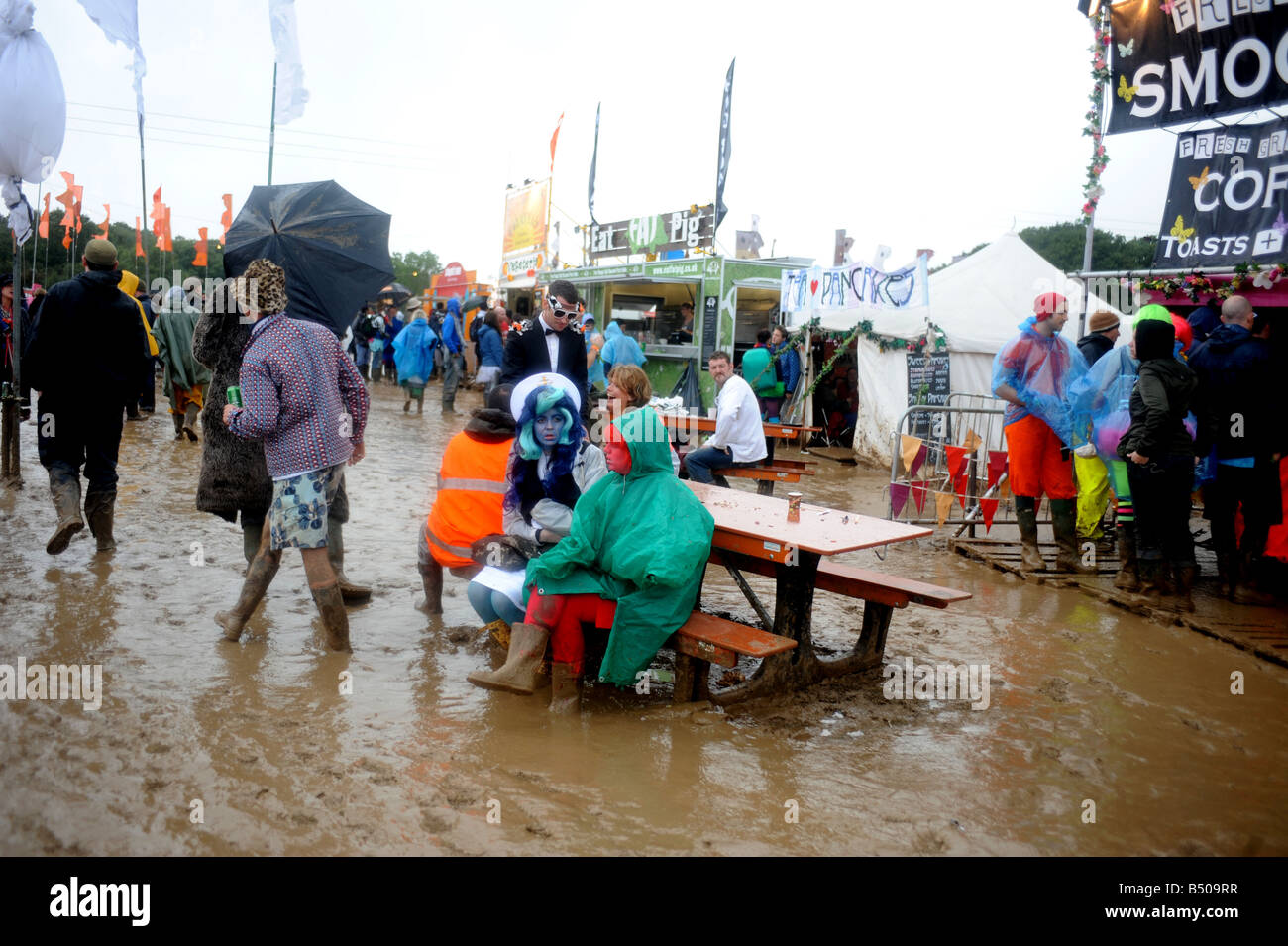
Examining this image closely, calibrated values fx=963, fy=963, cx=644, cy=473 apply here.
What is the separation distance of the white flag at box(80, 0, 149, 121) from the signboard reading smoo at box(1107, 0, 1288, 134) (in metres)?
8.61

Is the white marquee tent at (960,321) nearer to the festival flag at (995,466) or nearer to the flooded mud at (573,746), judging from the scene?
the festival flag at (995,466)

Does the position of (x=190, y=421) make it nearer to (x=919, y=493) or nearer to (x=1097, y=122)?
(x=919, y=493)

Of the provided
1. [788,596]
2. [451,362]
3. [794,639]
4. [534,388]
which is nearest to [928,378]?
[451,362]

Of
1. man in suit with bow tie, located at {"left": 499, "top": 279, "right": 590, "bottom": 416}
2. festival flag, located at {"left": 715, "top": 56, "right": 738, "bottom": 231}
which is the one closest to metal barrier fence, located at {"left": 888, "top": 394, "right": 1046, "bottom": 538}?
man in suit with bow tie, located at {"left": 499, "top": 279, "right": 590, "bottom": 416}

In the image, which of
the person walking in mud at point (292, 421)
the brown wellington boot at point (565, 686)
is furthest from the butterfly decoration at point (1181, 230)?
the person walking in mud at point (292, 421)

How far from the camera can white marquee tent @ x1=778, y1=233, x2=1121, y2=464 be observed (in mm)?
13133

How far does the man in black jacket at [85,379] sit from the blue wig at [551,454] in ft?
10.3

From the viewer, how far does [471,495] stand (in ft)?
16.0

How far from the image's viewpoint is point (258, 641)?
4762 mm

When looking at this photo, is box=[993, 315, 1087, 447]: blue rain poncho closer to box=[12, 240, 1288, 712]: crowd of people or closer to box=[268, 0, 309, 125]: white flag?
box=[12, 240, 1288, 712]: crowd of people

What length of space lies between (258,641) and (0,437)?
5050 millimetres
